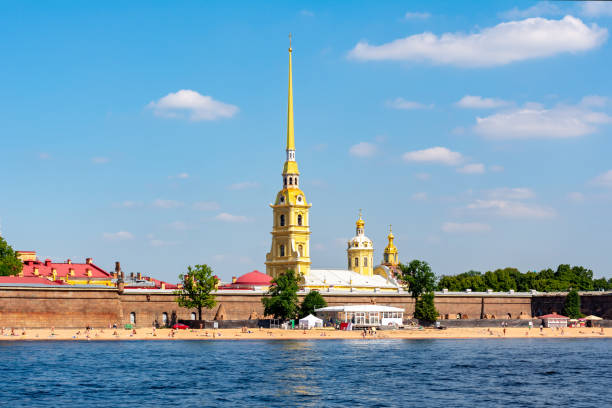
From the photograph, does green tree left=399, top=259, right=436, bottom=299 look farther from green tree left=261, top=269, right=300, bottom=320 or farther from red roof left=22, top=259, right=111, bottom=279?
red roof left=22, top=259, right=111, bottom=279

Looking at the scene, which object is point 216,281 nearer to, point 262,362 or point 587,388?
point 262,362

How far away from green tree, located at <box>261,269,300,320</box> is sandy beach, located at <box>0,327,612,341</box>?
12.0ft

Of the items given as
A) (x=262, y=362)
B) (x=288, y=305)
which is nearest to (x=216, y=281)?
(x=288, y=305)

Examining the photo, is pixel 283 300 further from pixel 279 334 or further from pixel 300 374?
pixel 300 374

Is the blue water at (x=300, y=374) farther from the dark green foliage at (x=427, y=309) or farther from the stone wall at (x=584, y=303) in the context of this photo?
the stone wall at (x=584, y=303)

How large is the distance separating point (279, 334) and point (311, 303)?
43.8 feet

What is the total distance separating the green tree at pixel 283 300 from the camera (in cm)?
10888

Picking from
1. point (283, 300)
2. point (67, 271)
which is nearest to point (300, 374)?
point (283, 300)

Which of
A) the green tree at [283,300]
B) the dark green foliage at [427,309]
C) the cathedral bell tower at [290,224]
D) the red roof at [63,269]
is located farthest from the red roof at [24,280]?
the cathedral bell tower at [290,224]

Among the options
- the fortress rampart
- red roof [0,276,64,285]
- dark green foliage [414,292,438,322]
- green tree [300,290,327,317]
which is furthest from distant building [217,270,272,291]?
red roof [0,276,64,285]

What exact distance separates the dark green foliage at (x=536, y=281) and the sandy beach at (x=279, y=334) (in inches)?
1553

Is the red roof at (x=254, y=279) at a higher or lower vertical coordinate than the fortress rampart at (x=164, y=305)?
higher

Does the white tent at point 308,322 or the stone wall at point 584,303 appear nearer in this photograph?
the white tent at point 308,322

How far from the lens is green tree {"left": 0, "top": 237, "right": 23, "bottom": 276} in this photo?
362ft
